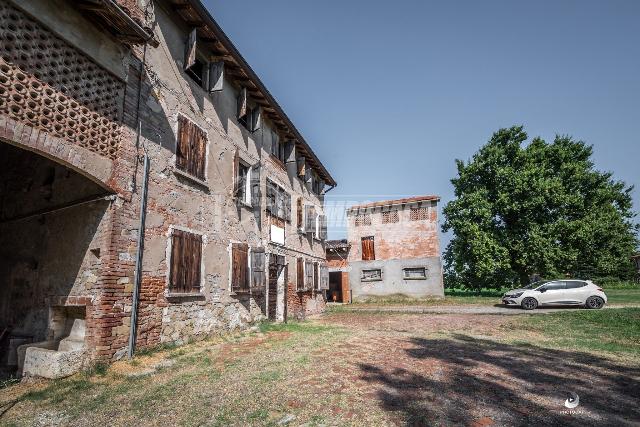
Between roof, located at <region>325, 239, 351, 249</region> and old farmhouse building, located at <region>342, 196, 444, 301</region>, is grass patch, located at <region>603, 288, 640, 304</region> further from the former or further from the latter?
roof, located at <region>325, 239, 351, 249</region>

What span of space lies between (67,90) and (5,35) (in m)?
1.02

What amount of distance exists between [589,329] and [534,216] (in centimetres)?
1314

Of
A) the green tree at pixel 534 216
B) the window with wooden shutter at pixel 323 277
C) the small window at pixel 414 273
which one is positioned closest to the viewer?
the window with wooden shutter at pixel 323 277

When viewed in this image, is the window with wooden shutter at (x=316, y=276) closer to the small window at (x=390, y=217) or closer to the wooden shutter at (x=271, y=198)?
the wooden shutter at (x=271, y=198)

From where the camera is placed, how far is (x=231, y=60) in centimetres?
980

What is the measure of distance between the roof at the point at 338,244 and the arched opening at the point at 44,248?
1998 cm

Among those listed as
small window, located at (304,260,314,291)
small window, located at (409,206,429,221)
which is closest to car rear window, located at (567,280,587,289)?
small window, located at (409,206,429,221)

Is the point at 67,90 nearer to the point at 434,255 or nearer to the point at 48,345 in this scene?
the point at 48,345

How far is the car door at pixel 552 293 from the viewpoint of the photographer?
15.0m

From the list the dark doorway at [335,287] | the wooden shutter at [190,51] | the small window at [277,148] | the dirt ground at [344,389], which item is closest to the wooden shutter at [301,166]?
the small window at [277,148]

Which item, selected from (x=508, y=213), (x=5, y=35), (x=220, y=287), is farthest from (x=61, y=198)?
(x=508, y=213)

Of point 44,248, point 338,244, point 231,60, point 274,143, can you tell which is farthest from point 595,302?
point 44,248

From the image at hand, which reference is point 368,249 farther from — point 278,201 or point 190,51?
point 190,51

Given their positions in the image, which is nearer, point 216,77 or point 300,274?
point 216,77
